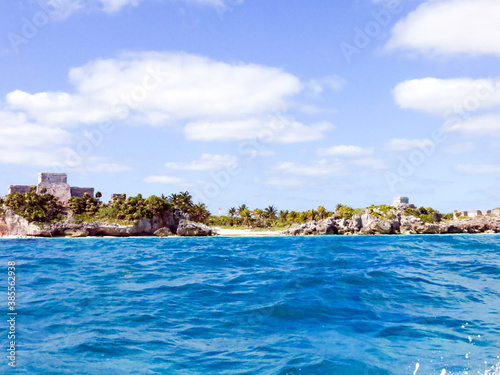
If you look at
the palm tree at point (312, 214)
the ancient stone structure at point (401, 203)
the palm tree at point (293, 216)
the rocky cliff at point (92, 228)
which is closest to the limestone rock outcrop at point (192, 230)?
the rocky cliff at point (92, 228)

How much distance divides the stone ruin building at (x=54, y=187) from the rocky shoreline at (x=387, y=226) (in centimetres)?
5321

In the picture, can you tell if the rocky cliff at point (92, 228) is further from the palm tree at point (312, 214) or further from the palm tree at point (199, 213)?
the palm tree at point (312, 214)

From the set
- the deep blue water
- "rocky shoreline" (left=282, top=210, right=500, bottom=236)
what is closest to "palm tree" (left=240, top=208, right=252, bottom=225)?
"rocky shoreline" (left=282, top=210, right=500, bottom=236)

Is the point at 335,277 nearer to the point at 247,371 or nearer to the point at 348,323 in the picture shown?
the point at 348,323

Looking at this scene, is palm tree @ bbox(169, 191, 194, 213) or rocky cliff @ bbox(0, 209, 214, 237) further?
palm tree @ bbox(169, 191, 194, 213)

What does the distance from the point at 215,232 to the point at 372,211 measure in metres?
38.5

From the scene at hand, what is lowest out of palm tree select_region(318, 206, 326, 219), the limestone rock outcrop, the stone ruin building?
the limestone rock outcrop

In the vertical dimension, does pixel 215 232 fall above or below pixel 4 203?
below

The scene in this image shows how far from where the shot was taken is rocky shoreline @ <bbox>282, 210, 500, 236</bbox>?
8769 cm

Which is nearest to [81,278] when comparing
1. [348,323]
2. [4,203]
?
[348,323]

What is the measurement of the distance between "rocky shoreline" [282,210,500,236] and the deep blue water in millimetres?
75175

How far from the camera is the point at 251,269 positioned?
1469cm

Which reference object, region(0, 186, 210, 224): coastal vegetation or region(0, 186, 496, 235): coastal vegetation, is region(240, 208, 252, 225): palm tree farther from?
region(0, 186, 210, 224): coastal vegetation

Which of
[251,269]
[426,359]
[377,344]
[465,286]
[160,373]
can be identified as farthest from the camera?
[251,269]
